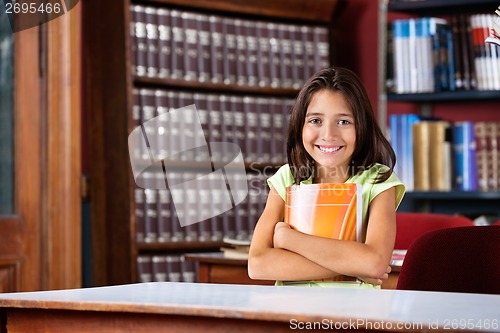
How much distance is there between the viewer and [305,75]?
4.37 metres

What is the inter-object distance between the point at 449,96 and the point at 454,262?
2461 mm

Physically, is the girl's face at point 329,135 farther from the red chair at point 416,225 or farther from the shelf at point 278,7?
the shelf at point 278,7

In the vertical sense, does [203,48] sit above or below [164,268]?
above

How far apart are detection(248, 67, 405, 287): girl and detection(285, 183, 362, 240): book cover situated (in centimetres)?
3

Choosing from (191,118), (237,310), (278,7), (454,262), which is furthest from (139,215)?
(237,310)

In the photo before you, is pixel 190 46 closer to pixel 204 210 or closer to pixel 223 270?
pixel 204 210

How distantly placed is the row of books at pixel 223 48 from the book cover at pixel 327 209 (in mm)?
2196

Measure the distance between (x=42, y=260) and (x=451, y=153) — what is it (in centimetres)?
183

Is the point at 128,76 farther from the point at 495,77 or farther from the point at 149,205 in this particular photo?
the point at 495,77

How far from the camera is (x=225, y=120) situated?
13.6ft

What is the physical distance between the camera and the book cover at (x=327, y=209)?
181 cm

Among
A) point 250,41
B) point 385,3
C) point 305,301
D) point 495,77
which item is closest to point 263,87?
point 250,41

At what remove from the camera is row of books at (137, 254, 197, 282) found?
3937 mm

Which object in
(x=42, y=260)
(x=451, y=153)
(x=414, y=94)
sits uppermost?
(x=414, y=94)
